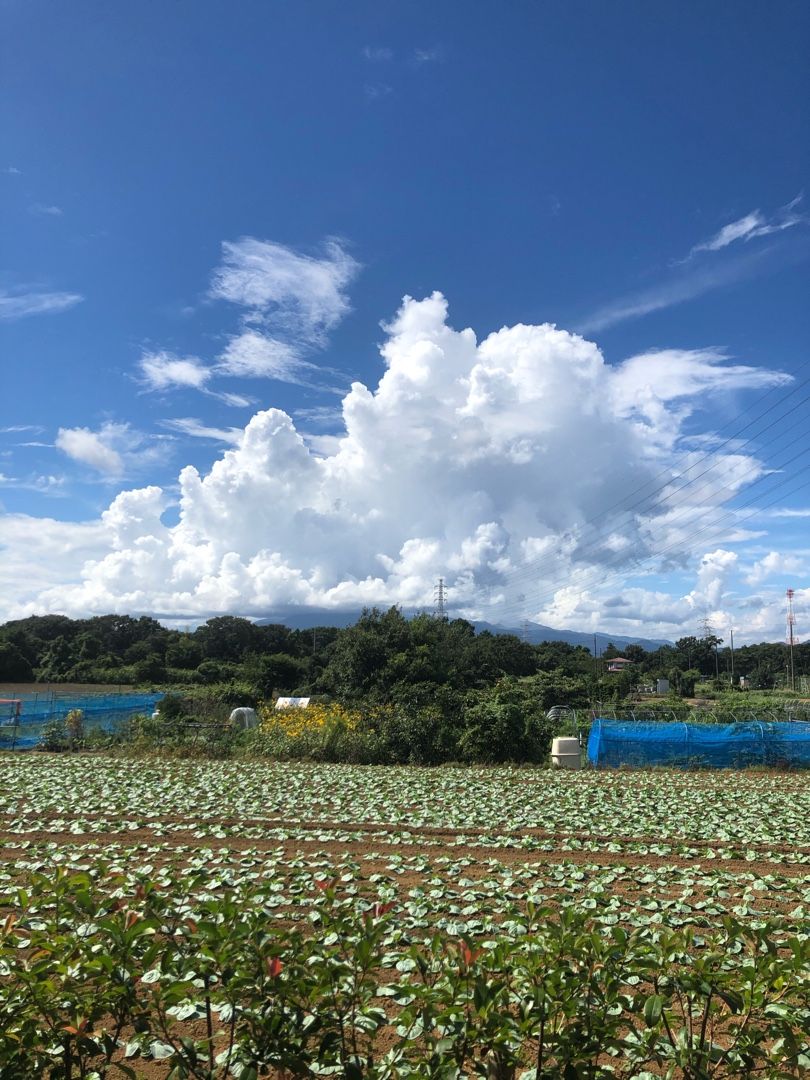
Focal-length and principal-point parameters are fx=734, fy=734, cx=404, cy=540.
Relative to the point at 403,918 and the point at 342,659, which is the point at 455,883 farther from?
the point at 342,659

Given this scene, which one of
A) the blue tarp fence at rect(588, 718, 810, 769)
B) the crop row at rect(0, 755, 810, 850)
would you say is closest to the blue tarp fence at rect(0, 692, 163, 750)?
the crop row at rect(0, 755, 810, 850)

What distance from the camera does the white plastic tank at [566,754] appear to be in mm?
20438

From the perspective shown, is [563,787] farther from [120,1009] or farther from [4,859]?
[120,1009]

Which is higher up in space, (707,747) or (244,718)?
(707,747)

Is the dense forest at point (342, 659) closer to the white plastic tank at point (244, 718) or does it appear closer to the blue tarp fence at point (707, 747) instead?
the white plastic tank at point (244, 718)

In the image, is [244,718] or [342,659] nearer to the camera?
[244,718]

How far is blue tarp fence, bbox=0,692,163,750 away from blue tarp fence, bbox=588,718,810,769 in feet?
52.8

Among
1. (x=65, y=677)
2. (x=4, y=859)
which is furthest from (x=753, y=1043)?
(x=65, y=677)

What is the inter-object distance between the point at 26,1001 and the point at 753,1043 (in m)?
2.45

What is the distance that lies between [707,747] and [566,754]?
4.06 metres

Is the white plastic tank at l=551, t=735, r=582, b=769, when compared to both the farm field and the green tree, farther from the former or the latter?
the green tree

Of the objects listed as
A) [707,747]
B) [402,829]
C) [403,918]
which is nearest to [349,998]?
[403,918]

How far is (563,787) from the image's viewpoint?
15000mm

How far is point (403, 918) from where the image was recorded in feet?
19.9
